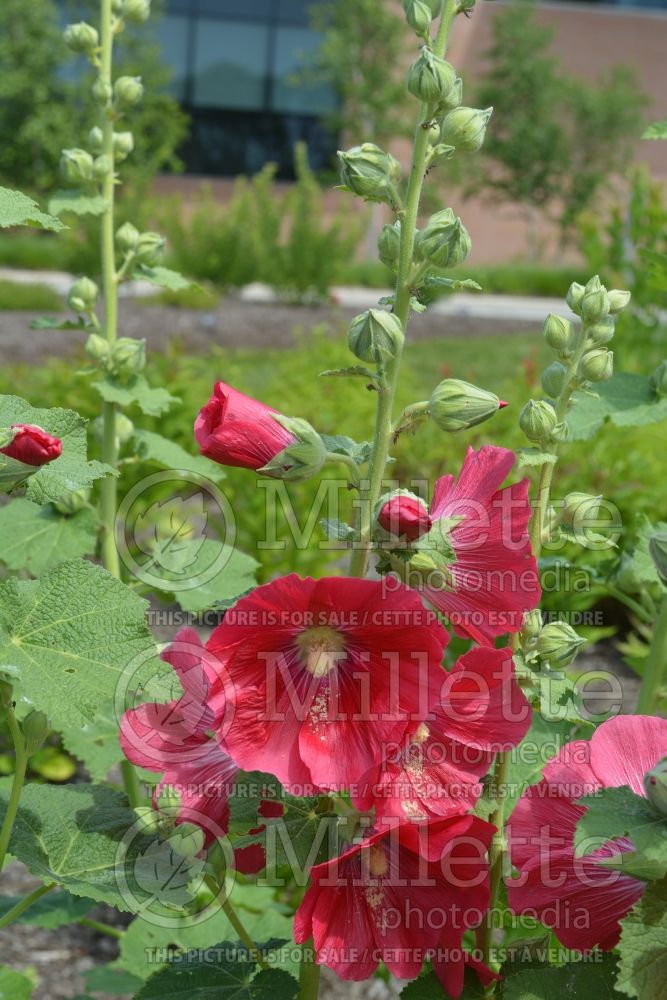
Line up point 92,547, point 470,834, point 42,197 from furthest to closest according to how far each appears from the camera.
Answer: point 42,197 < point 92,547 < point 470,834

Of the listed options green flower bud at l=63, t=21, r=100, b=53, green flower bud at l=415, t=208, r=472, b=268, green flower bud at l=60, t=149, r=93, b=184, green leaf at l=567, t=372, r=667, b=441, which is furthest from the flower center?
green flower bud at l=63, t=21, r=100, b=53

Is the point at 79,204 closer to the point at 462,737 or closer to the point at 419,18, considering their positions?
the point at 419,18

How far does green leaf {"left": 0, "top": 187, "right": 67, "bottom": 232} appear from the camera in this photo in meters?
0.96

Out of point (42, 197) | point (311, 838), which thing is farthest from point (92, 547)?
point (42, 197)

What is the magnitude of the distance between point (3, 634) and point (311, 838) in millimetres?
334

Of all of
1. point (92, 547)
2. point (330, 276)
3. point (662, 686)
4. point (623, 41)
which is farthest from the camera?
point (623, 41)

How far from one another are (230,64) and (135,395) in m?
27.6

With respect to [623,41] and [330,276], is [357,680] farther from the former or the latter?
[623,41]

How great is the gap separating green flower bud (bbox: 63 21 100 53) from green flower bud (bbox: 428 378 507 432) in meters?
1.35

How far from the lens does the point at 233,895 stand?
176 cm

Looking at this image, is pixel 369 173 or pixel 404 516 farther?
pixel 369 173

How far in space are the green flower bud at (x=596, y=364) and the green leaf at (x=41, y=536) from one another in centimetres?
93

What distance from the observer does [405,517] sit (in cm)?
83

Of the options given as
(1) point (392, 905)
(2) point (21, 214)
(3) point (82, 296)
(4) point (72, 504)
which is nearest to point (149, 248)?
(3) point (82, 296)
